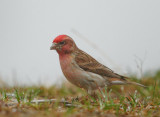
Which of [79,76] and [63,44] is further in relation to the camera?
[63,44]

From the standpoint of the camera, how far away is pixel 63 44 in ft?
21.5

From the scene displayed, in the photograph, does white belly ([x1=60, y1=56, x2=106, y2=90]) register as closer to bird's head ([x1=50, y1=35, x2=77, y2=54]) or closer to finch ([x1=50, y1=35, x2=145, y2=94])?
finch ([x1=50, y1=35, x2=145, y2=94])

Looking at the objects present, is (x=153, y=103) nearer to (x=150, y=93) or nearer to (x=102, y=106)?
(x=102, y=106)

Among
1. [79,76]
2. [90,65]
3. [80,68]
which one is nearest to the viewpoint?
[79,76]

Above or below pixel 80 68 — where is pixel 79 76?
below

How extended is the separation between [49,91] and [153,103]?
12.4 feet

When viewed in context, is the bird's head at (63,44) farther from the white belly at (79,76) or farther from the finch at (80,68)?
the white belly at (79,76)

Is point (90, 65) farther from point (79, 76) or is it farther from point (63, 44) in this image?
point (63, 44)

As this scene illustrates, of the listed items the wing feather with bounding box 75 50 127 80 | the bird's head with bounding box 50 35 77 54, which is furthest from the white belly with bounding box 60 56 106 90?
the bird's head with bounding box 50 35 77 54

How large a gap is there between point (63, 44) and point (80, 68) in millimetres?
738

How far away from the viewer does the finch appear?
20.7 ft

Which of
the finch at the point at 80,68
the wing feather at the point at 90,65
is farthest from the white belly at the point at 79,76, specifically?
the wing feather at the point at 90,65

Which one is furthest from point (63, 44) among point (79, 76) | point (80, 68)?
point (79, 76)

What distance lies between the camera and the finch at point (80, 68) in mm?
6320
